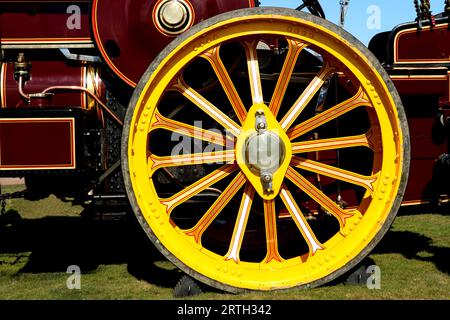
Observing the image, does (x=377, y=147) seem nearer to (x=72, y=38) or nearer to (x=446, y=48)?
(x=446, y=48)

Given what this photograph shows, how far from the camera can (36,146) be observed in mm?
2789

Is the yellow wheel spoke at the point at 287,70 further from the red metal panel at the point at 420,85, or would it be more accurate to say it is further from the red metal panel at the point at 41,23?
the red metal panel at the point at 41,23

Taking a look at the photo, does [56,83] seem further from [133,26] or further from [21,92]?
[133,26]

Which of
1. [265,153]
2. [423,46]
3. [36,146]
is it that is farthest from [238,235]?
[423,46]

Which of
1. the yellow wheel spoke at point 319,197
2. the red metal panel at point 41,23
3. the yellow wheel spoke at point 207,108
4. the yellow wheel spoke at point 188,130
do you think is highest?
the red metal panel at point 41,23

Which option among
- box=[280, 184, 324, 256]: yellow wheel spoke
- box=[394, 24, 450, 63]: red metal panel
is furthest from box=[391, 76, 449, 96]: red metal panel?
box=[280, 184, 324, 256]: yellow wheel spoke

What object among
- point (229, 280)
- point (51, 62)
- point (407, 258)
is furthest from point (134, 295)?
point (407, 258)

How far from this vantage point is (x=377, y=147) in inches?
111

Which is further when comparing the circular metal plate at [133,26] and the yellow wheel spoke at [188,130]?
the circular metal plate at [133,26]

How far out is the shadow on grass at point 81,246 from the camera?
350 cm

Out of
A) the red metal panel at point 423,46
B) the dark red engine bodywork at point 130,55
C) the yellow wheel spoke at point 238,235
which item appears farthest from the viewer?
the red metal panel at point 423,46

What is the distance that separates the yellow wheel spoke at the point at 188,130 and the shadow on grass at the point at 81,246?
546 millimetres

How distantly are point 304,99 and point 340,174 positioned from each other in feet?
1.40

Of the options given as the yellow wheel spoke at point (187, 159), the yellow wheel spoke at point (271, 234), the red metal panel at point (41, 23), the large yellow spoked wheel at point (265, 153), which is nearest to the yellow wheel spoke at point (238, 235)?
the large yellow spoked wheel at point (265, 153)
